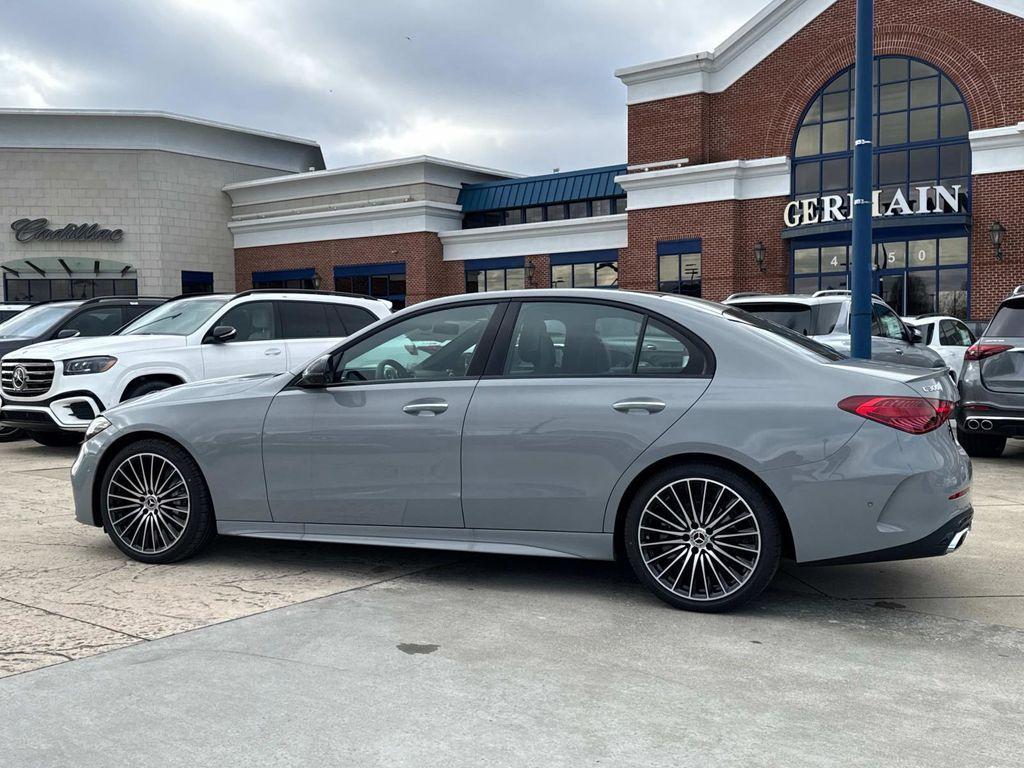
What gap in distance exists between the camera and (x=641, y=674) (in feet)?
13.2

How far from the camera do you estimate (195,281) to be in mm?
42781

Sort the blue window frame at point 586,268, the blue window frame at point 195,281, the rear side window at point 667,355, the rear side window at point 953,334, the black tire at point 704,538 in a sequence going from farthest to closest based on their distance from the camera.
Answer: the blue window frame at point 195,281 < the blue window frame at point 586,268 < the rear side window at point 953,334 < the rear side window at point 667,355 < the black tire at point 704,538

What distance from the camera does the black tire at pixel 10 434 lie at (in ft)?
42.6

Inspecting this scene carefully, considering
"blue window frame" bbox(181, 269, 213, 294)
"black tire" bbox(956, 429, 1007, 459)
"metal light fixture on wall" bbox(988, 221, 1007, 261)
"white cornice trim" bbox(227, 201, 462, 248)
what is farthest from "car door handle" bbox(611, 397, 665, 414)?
"blue window frame" bbox(181, 269, 213, 294)

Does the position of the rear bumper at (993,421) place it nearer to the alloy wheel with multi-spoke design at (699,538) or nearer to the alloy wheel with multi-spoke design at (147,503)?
the alloy wheel with multi-spoke design at (699,538)

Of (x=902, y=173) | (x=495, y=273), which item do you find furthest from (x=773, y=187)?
(x=495, y=273)

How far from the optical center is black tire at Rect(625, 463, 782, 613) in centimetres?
474

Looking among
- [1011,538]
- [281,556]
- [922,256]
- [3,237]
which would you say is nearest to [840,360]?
[1011,538]

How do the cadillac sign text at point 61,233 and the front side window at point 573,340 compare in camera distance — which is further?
the cadillac sign text at point 61,233

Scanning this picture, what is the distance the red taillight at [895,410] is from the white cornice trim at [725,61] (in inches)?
1082

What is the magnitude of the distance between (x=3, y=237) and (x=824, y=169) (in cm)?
3157

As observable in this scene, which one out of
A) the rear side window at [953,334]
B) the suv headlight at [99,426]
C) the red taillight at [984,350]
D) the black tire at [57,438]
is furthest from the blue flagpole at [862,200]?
the black tire at [57,438]

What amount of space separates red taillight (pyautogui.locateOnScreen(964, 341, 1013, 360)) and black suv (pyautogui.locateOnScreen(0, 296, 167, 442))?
934 cm

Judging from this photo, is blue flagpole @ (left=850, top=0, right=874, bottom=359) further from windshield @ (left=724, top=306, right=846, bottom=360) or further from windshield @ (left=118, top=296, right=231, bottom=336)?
windshield @ (left=118, top=296, right=231, bottom=336)
